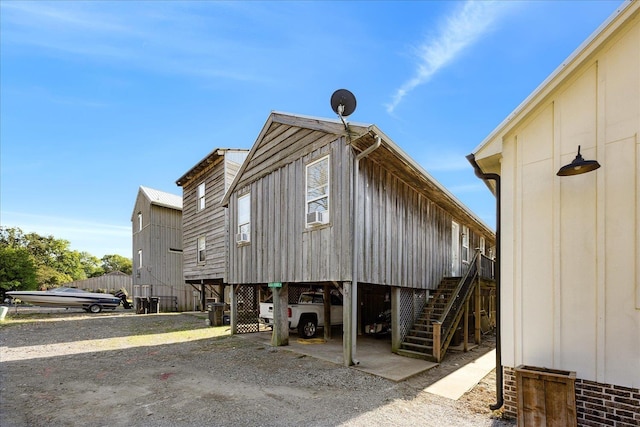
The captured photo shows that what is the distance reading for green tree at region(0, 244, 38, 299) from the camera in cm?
2731

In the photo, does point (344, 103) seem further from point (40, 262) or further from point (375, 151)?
point (40, 262)

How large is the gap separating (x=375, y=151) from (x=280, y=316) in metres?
5.51

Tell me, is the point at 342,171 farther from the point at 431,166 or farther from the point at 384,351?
the point at 384,351

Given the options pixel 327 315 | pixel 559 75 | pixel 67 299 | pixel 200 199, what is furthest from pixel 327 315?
pixel 67 299

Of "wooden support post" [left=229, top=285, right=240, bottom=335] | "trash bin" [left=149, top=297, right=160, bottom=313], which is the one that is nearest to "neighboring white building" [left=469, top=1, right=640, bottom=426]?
"wooden support post" [left=229, top=285, right=240, bottom=335]

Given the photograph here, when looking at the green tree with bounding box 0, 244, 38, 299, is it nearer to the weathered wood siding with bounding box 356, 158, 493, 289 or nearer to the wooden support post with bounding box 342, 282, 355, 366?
the wooden support post with bounding box 342, 282, 355, 366

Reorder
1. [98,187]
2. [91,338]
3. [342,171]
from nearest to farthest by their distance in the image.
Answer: [342,171] < [91,338] < [98,187]

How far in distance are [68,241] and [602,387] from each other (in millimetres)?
56288

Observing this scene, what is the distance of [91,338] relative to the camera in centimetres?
1150

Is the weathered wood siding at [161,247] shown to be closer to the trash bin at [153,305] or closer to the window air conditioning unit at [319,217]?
the trash bin at [153,305]

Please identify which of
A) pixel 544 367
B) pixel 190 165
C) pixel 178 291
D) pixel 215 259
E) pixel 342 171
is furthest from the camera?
pixel 178 291

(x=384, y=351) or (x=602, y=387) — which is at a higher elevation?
(x=602, y=387)

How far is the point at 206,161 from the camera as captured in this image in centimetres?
1739

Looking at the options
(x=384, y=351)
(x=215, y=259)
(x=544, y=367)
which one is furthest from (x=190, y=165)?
(x=544, y=367)
